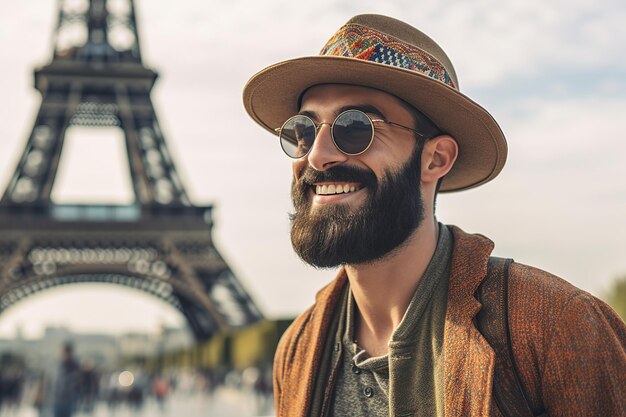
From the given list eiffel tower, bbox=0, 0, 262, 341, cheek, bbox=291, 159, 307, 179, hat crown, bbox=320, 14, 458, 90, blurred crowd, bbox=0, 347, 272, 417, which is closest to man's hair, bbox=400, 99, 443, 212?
hat crown, bbox=320, 14, 458, 90

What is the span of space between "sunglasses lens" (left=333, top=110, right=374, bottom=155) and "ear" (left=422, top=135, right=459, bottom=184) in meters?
0.23

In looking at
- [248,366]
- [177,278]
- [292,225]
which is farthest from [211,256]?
[292,225]

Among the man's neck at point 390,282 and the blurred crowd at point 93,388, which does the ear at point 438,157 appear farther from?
the blurred crowd at point 93,388

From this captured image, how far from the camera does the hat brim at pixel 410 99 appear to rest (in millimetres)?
2490

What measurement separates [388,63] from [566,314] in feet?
2.76

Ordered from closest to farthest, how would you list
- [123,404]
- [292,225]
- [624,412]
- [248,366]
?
[624,412], [292,225], [123,404], [248,366]

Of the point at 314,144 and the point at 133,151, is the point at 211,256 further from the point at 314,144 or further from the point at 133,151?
the point at 314,144

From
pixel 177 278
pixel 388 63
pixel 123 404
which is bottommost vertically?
pixel 123 404

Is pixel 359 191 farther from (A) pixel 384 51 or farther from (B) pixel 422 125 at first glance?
(A) pixel 384 51

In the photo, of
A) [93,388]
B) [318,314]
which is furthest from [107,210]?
[318,314]

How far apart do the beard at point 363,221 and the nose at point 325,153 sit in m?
0.02

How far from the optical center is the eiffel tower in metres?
32.5

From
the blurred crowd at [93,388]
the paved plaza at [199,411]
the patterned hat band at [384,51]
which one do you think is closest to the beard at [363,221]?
the patterned hat band at [384,51]

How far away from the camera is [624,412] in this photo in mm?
2107
